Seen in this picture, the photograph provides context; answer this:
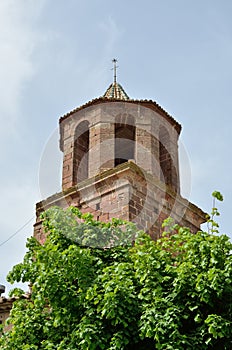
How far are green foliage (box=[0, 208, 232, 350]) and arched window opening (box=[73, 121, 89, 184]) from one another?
271cm

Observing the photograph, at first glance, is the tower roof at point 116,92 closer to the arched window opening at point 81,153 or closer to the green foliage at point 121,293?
the arched window opening at point 81,153

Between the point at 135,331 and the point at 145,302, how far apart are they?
0.36m

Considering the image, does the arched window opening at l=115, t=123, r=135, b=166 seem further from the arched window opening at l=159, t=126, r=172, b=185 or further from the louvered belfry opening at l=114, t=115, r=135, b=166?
the arched window opening at l=159, t=126, r=172, b=185

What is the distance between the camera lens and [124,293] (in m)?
6.76

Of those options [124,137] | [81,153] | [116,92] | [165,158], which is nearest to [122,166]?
[81,153]

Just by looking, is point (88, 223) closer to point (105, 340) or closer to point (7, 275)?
point (7, 275)

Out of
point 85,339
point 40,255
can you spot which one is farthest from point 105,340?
point 40,255

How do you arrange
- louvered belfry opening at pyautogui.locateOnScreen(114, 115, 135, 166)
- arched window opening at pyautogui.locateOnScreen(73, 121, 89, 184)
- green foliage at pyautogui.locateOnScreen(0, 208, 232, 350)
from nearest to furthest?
1. green foliage at pyautogui.locateOnScreen(0, 208, 232, 350)
2. arched window opening at pyautogui.locateOnScreen(73, 121, 89, 184)
3. louvered belfry opening at pyautogui.locateOnScreen(114, 115, 135, 166)

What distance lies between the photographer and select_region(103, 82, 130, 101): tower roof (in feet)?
37.7

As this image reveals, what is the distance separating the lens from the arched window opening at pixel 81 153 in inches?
431

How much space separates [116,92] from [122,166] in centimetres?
235

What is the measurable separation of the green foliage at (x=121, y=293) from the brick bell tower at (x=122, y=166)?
1.78 metres

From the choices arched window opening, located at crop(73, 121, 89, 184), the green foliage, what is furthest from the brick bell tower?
the green foliage

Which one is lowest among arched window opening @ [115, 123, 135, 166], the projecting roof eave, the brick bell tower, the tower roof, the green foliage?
the green foliage
